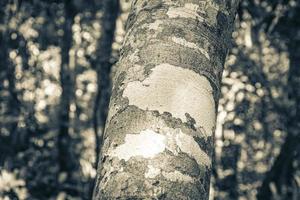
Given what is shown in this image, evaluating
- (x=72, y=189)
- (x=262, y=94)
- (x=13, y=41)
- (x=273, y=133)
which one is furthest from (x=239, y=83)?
(x=13, y=41)

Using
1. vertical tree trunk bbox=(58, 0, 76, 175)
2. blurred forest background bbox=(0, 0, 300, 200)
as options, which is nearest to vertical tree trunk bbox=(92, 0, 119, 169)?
blurred forest background bbox=(0, 0, 300, 200)

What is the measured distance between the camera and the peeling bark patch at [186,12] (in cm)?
65

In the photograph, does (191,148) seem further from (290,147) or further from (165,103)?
(290,147)

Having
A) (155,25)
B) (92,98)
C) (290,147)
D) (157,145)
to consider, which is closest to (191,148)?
(157,145)

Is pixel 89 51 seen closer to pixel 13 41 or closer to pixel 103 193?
pixel 13 41

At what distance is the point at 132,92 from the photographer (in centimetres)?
59

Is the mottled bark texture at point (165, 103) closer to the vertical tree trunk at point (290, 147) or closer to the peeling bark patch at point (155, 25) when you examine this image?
the peeling bark patch at point (155, 25)

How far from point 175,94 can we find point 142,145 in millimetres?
80

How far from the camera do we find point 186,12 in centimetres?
65

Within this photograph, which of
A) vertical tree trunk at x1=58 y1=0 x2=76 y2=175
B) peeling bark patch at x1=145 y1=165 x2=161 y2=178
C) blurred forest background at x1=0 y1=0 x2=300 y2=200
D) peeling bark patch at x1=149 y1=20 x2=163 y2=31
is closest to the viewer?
peeling bark patch at x1=145 y1=165 x2=161 y2=178

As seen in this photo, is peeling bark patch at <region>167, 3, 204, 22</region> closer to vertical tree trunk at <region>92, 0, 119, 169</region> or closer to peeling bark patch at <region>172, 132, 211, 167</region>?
peeling bark patch at <region>172, 132, 211, 167</region>

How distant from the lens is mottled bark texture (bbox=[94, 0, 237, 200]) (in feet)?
1.73

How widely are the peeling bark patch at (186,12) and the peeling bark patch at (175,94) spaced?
0.08 m

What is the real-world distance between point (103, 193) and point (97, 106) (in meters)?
3.61
